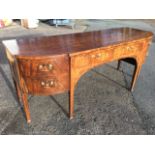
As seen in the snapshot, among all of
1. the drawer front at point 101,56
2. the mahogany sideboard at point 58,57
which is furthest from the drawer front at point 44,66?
the drawer front at point 101,56

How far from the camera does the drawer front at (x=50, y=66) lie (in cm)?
132

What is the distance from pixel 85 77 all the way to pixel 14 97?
3.92 feet

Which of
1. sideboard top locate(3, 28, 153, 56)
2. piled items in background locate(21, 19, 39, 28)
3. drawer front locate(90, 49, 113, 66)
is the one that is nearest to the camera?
sideboard top locate(3, 28, 153, 56)

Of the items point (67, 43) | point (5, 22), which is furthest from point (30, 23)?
point (67, 43)

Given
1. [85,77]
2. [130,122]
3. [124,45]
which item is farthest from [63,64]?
[85,77]

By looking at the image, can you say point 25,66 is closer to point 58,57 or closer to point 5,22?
point 58,57

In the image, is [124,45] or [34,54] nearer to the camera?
[34,54]

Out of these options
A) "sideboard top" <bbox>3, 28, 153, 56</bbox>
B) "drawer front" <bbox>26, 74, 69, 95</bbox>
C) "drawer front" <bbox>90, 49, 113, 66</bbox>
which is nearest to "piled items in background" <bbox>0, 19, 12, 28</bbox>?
"sideboard top" <bbox>3, 28, 153, 56</bbox>

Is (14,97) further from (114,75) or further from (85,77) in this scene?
(114,75)

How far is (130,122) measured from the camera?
1796 mm

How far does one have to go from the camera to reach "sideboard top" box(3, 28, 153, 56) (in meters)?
1.42

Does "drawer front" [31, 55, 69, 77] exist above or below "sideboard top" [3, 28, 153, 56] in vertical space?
below

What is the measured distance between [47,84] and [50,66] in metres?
0.20

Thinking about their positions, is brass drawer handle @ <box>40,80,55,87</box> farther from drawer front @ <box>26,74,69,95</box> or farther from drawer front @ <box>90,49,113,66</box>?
drawer front @ <box>90,49,113,66</box>
